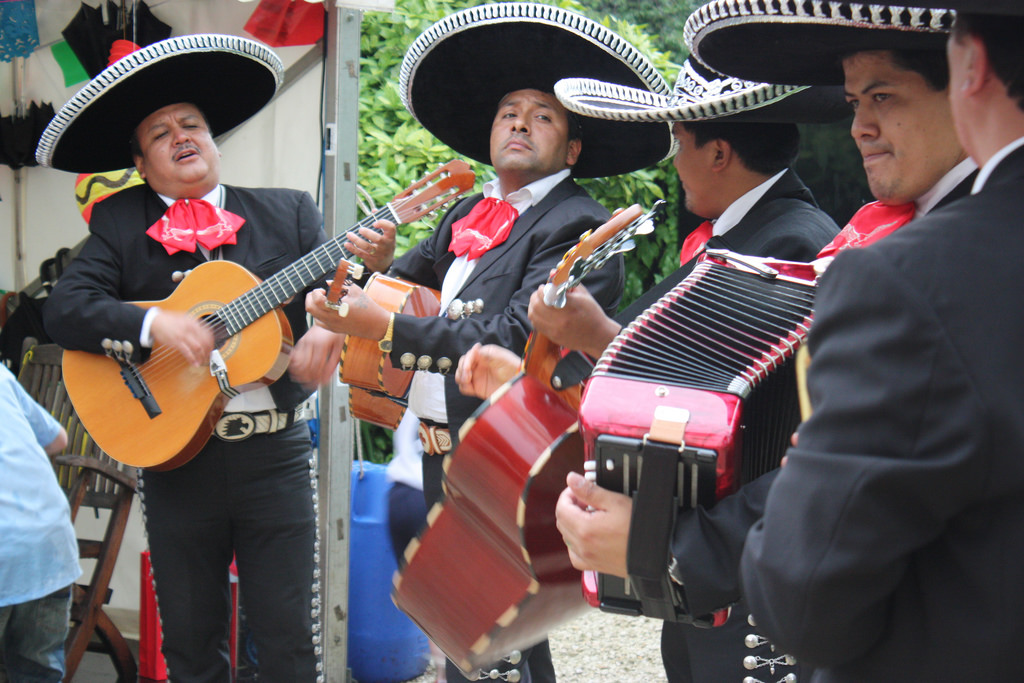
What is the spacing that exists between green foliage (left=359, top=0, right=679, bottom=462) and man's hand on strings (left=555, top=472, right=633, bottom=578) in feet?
11.4

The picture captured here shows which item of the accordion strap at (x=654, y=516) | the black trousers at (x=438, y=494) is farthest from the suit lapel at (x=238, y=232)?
the accordion strap at (x=654, y=516)

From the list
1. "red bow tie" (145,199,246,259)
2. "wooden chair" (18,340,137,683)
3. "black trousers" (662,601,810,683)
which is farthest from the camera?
"wooden chair" (18,340,137,683)

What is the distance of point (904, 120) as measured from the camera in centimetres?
168

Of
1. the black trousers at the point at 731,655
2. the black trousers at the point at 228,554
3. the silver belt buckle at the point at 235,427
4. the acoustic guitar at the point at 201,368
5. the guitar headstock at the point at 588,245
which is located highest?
the guitar headstock at the point at 588,245

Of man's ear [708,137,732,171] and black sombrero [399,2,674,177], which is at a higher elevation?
black sombrero [399,2,674,177]

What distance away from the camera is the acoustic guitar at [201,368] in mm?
3076

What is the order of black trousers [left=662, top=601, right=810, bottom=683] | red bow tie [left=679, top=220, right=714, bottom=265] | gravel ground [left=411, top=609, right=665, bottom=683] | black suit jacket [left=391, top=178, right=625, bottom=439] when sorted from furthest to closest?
1. gravel ground [left=411, top=609, right=665, bottom=683]
2. black suit jacket [left=391, top=178, right=625, bottom=439]
3. red bow tie [left=679, top=220, right=714, bottom=265]
4. black trousers [left=662, top=601, right=810, bottom=683]

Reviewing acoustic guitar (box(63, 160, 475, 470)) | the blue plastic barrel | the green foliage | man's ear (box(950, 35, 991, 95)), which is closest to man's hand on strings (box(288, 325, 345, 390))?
acoustic guitar (box(63, 160, 475, 470))

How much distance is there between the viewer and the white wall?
12.6 feet

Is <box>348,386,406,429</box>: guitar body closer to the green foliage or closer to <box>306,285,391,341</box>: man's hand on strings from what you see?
<box>306,285,391,341</box>: man's hand on strings

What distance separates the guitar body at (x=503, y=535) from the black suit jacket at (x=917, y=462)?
2.33 ft

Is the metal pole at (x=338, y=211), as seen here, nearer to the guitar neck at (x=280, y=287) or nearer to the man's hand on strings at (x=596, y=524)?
the guitar neck at (x=280, y=287)

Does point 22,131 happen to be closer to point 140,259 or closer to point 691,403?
point 140,259

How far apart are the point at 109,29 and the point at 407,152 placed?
181cm
